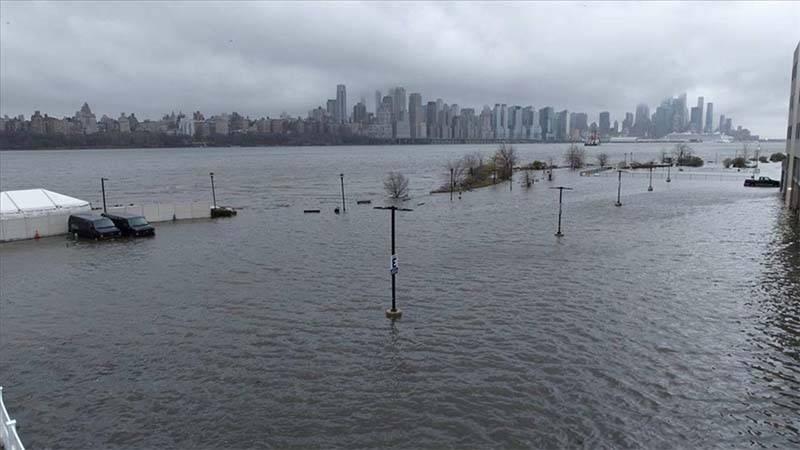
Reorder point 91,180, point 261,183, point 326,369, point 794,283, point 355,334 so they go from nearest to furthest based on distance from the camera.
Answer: point 326,369, point 355,334, point 794,283, point 261,183, point 91,180

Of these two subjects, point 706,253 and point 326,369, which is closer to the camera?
point 326,369

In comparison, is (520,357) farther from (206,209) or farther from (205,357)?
(206,209)

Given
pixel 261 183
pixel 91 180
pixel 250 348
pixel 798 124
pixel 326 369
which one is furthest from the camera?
pixel 91 180

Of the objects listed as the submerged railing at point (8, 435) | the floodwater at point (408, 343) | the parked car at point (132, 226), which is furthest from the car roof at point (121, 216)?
the submerged railing at point (8, 435)

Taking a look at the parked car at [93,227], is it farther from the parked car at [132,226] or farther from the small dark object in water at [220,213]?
the small dark object in water at [220,213]

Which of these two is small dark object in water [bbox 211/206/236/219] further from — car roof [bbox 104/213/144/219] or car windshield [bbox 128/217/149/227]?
car windshield [bbox 128/217/149/227]

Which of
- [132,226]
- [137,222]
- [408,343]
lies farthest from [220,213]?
[408,343]

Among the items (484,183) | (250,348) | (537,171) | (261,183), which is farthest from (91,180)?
(250,348)

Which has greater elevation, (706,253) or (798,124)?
(798,124)
